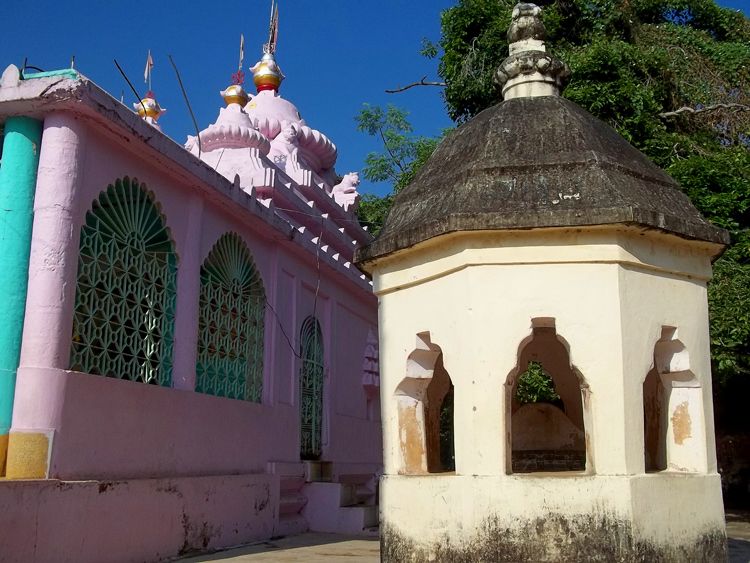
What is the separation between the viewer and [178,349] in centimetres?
673

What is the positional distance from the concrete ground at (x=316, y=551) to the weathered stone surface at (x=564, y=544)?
7.22ft

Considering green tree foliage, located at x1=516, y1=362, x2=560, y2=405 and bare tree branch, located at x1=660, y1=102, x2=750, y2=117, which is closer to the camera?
green tree foliage, located at x1=516, y1=362, x2=560, y2=405

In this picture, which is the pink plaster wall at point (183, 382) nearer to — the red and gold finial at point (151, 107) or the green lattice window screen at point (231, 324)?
the green lattice window screen at point (231, 324)

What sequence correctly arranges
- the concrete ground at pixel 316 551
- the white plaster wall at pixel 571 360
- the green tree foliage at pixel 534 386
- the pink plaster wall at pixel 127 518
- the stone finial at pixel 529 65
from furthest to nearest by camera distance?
1. the green tree foliage at pixel 534 386
2. the concrete ground at pixel 316 551
3. the stone finial at pixel 529 65
4. the pink plaster wall at pixel 127 518
5. the white plaster wall at pixel 571 360

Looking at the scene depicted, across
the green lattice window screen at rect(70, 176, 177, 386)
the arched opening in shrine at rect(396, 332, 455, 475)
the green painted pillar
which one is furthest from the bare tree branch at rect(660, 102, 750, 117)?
the green painted pillar

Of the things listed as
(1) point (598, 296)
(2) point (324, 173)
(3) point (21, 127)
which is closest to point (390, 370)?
(1) point (598, 296)

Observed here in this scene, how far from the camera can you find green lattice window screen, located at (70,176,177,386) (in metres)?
5.70

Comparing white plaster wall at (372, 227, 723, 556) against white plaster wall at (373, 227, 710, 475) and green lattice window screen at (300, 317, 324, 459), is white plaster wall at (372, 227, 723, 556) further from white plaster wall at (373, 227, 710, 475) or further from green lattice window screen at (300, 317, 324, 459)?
green lattice window screen at (300, 317, 324, 459)

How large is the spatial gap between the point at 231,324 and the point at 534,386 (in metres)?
3.77

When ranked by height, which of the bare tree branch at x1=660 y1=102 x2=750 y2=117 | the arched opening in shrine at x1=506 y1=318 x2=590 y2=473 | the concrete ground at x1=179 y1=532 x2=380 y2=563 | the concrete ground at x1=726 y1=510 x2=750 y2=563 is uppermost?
the bare tree branch at x1=660 y1=102 x2=750 y2=117

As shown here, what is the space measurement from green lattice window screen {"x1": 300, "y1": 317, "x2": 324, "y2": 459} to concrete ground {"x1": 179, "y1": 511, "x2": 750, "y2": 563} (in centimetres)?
132

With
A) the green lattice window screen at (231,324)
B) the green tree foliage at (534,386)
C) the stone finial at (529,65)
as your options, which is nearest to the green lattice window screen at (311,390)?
the green lattice window screen at (231,324)

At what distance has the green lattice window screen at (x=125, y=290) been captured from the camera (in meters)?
5.70

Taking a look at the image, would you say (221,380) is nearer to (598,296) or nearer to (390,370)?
(390,370)
